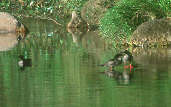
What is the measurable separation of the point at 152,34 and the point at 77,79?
747cm

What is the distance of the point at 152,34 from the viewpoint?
22297 mm

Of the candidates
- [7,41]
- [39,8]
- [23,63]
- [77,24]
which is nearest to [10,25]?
[77,24]

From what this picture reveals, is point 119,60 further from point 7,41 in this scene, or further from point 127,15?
point 7,41

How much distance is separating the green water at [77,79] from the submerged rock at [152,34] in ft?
3.40

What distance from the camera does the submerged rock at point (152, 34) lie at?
73.2ft

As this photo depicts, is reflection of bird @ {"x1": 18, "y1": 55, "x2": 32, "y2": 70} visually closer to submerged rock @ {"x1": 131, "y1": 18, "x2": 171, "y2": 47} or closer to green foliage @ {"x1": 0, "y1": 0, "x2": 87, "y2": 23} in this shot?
submerged rock @ {"x1": 131, "y1": 18, "x2": 171, "y2": 47}

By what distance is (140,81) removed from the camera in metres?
14.8

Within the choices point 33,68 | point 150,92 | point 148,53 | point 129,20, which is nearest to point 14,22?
point 129,20

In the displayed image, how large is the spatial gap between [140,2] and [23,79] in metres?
8.74

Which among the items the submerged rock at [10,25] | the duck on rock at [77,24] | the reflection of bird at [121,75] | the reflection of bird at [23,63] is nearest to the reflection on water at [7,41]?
the submerged rock at [10,25]

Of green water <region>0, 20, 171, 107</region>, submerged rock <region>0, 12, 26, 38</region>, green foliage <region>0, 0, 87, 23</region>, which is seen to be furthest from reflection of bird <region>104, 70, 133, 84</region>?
green foliage <region>0, 0, 87, 23</region>

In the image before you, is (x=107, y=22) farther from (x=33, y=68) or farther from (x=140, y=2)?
(x=33, y=68)

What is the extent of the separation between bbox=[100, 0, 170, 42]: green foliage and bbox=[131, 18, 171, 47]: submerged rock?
496mm

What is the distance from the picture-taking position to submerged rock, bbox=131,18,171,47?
22312mm
